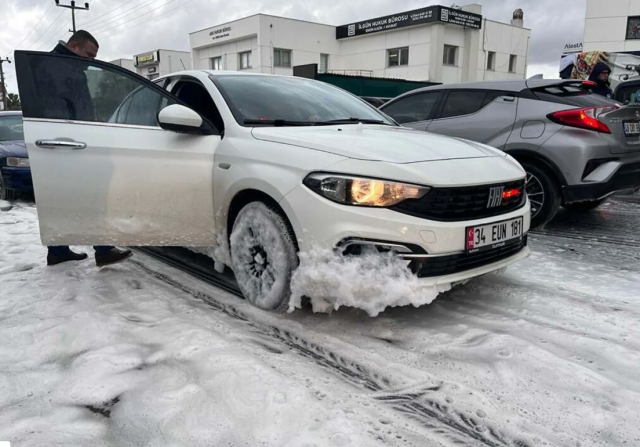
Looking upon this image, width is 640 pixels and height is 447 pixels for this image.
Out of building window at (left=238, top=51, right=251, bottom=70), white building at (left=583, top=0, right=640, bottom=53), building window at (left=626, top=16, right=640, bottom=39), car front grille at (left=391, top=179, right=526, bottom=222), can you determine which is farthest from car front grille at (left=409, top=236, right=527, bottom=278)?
building window at (left=238, top=51, right=251, bottom=70)

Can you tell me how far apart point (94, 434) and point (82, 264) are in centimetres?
253

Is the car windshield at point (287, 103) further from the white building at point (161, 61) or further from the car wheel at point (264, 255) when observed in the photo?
the white building at point (161, 61)

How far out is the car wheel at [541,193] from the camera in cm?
479

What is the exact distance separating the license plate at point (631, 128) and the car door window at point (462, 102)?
1.42 metres

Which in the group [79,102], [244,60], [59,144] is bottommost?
[59,144]

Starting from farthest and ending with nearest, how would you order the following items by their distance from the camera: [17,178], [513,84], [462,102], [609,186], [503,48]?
[503,48] → [17,178] → [462,102] → [513,84] → [609,186]

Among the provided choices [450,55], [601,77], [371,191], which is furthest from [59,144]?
[450,55]

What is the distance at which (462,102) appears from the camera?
5.59 meters

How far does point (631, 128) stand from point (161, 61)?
34.7 metres

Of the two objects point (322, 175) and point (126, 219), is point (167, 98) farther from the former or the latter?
point (322, 175)

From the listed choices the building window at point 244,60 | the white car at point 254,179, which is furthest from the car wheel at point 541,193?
the building window at point 244,60

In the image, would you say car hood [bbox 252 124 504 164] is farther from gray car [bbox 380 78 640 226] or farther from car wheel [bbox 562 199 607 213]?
car wheel [bbox 562 199 607 213]

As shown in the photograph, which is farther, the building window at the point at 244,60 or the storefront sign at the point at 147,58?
the storefront sign at the point at 147,58

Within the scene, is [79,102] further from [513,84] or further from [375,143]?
[513,84]
